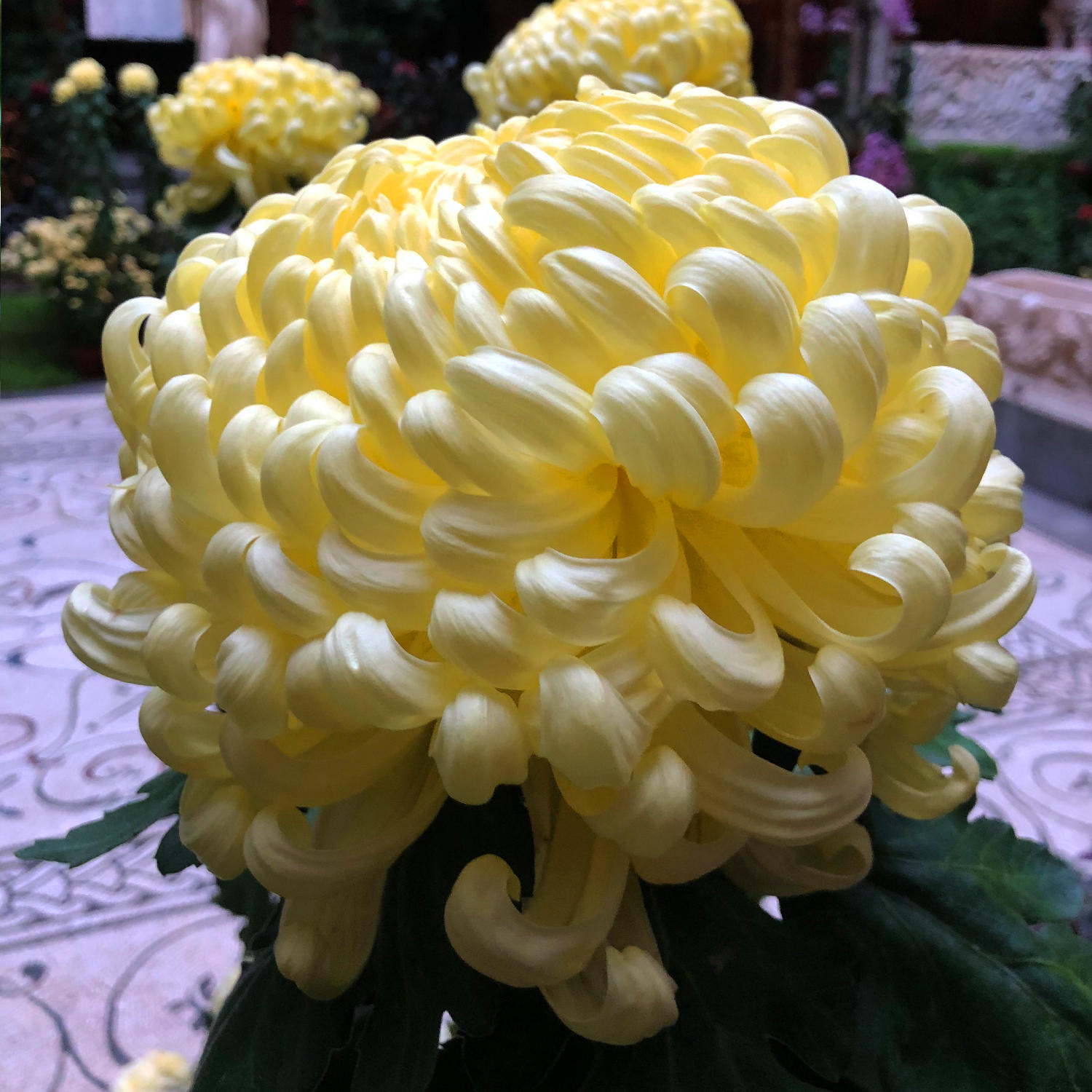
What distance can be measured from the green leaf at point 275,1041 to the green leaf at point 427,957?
0.04ft

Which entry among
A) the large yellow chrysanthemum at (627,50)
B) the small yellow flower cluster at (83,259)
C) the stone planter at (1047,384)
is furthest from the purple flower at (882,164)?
the small yellow flower cluster at (83,259)

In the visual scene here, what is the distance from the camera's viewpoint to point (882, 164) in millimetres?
2008

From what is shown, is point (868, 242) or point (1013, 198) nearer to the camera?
point (868, 242)

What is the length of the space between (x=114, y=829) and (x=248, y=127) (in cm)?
90

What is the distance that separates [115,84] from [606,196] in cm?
524

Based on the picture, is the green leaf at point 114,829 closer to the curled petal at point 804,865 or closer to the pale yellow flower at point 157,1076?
the curled petal at point 804,865

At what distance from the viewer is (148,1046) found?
2.73 ft

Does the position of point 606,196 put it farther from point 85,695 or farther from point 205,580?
point 85,695

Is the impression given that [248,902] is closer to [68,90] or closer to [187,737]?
[187,737]

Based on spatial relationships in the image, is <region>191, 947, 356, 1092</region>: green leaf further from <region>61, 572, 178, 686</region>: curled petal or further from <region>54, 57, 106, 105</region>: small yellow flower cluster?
<region>54, 57, 106, 105</region>: small yellow flower cluster

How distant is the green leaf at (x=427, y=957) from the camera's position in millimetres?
243

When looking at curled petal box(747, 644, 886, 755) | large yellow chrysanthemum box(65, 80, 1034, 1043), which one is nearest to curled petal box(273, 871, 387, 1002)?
large yellow chrysanthemum box(65, 80, 1034, 1043)

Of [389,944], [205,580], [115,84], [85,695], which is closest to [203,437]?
[205,580]

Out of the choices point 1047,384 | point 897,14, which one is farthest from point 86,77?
point 1047,384
